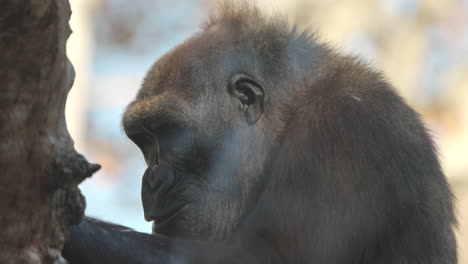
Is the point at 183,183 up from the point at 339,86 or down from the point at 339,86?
down

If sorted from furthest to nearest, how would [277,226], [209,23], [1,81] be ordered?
[209,23] < [277,226] < [1,81]

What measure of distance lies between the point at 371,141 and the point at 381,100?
358 millimetres

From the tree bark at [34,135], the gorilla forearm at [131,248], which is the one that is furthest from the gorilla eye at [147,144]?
the tree bark at [34,135]

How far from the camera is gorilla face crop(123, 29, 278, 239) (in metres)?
4.21

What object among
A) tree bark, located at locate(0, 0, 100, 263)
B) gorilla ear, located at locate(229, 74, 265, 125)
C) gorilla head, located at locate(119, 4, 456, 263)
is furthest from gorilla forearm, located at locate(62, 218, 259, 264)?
gorilla ear, located at locate(229, 74, 265, 125)

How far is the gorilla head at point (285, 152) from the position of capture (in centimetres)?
395

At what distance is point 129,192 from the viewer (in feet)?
32.1

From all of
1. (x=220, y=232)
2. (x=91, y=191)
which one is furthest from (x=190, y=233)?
(x=91, y=191)

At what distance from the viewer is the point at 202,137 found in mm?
4453

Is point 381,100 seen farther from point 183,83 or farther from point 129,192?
point 129,192

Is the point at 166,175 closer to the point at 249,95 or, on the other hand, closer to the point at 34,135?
the point at 249,95

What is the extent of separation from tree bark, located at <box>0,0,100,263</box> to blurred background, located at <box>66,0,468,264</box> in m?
6.75

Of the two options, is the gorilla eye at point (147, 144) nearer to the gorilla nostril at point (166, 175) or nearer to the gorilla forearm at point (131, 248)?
the gorilla nostril at point (166, 175)

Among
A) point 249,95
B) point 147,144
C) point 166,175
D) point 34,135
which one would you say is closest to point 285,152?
point 249,95
